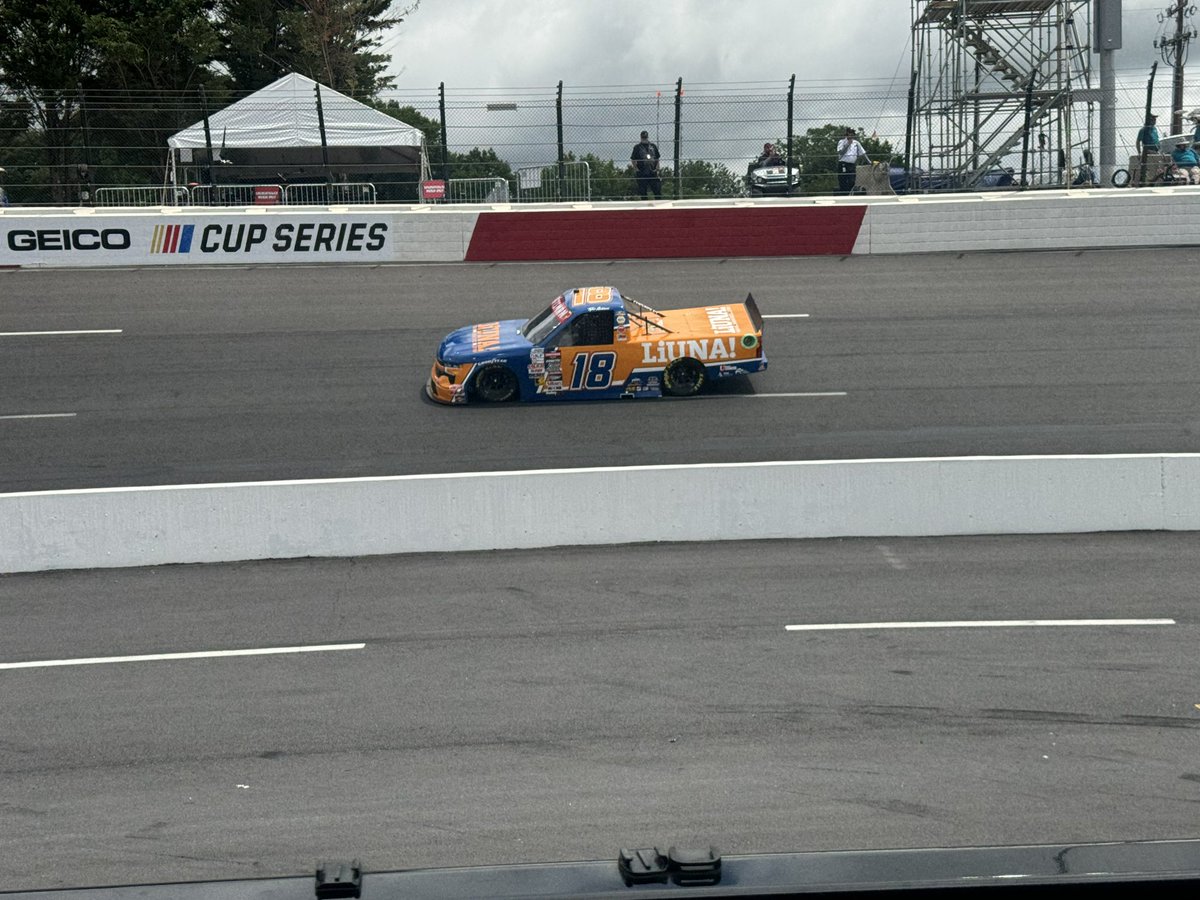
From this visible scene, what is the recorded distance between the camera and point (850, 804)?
6914 millimetres

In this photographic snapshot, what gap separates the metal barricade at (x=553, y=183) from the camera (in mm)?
23781

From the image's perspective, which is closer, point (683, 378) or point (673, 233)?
point (683, 378)

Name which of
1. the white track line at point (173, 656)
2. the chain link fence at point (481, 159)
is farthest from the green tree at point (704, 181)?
the white track line at point (173, 656)

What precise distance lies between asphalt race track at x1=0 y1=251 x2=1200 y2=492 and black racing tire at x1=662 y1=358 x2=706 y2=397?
0.73ft

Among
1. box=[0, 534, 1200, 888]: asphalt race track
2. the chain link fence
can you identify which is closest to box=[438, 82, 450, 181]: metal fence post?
the chain link fence

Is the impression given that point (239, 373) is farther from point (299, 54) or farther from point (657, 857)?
point (299, 54)

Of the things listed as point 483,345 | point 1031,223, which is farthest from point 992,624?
point 1031,223

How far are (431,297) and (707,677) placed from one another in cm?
1216

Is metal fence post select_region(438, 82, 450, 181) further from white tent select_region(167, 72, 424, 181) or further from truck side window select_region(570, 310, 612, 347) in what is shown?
truck side window select_region(570, 310, 612, 347)

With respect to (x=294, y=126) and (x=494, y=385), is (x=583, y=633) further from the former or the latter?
(x=294, y=126)

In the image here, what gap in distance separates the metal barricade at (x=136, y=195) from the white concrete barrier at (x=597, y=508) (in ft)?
45.4

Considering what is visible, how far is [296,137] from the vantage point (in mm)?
25078

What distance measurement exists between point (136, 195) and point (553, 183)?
8097 mm

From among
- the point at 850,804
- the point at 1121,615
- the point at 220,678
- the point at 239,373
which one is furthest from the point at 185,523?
the point at 1121,615
